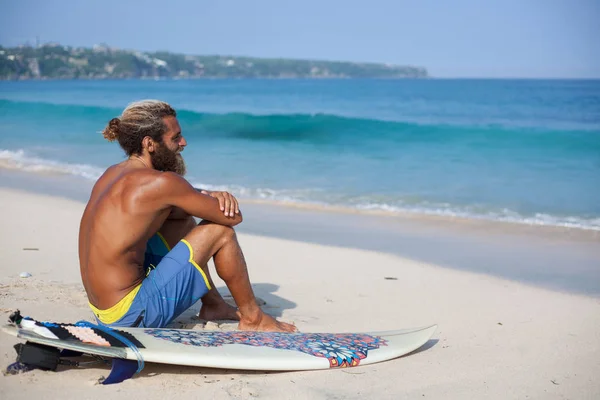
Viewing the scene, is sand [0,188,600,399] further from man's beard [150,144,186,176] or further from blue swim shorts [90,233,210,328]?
man's beard [150,144,186,176]

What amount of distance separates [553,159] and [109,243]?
516 inches

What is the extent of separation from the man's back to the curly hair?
0.17m

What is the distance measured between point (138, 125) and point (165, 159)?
0.23 m

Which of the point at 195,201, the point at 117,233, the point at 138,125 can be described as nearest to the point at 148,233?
the point at 117,233

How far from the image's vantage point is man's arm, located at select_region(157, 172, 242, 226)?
3164mm

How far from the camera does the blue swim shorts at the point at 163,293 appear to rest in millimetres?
3264

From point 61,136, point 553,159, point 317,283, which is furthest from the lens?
point 61,136

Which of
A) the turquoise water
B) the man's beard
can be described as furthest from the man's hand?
the turquoise water

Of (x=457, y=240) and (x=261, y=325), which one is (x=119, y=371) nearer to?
(x=261, y=325)

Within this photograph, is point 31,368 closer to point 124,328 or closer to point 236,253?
point 124,328

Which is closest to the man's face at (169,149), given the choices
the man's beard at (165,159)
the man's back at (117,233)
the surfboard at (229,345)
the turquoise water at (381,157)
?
the man's beard at (165,159)

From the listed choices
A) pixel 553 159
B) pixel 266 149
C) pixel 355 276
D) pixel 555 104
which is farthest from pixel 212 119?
pixel 355 276

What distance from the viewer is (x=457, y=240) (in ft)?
22.2

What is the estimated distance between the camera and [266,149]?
54.4 ft
